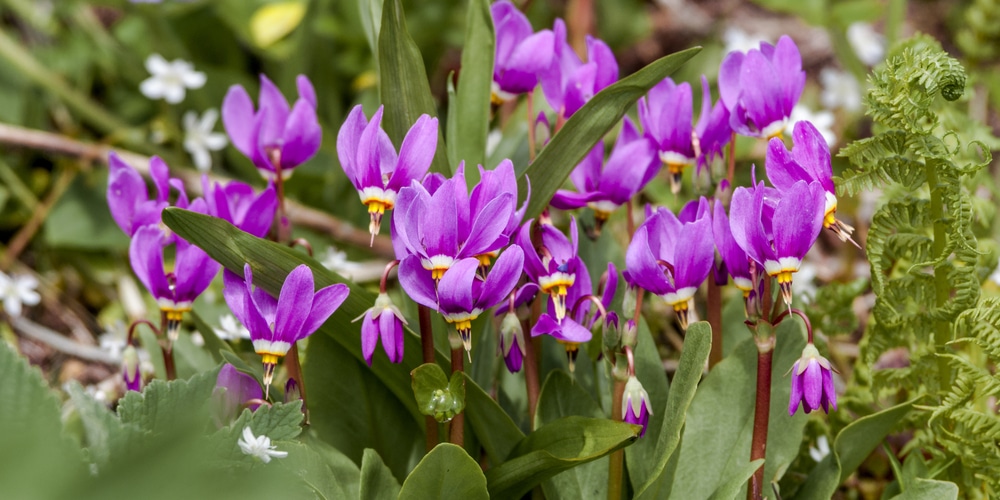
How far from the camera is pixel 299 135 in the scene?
1.92m

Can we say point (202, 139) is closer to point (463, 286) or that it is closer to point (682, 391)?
point (463, 286)

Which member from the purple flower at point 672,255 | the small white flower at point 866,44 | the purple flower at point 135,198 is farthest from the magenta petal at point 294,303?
the small white flower at point 866,44

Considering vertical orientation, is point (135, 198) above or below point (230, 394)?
above

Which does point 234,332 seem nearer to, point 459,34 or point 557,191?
point 557,191

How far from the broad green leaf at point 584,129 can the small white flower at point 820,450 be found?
854 millimetres

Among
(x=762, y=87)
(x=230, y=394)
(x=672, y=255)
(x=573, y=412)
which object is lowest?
(x=573, y=412)

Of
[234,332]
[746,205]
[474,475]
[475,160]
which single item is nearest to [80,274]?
[234,332]

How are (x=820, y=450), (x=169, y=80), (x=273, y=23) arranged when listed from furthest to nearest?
(x=273, y=23)
(x=169, y=80)
(x=820, y=450)

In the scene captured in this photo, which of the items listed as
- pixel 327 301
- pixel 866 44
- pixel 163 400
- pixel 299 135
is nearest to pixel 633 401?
pixel 327 301

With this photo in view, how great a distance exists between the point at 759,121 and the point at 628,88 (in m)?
0.26

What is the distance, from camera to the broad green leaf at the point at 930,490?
63.2 inches

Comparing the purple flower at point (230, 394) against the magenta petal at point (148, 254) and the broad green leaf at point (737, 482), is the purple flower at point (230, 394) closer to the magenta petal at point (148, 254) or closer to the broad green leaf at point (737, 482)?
the magenta petal at point (148, 254)

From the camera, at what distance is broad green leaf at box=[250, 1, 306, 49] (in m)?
3.58

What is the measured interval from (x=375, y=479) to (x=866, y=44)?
357cm
